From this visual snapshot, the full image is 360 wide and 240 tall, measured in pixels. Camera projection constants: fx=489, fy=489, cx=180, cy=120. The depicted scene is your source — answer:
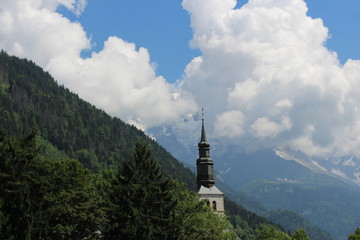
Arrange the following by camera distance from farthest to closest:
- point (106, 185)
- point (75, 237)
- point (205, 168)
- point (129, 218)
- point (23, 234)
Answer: point (205, 168) → point (106, 185) → point (75, 237) → point (129, 218) → point (23, 234)

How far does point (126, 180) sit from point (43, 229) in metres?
11.6

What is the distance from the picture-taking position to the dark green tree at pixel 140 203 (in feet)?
176

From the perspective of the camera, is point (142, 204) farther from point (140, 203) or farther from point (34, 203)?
point (34, 203)

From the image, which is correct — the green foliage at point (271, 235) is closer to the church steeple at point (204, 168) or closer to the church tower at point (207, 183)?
the church tower at point (207, 183)

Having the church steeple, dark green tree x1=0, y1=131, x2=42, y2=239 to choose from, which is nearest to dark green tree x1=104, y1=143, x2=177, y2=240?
dark green tree x1=0, y1=131, x2=42, y2=239

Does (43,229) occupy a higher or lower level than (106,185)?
lower

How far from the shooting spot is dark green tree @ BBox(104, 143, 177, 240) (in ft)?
176

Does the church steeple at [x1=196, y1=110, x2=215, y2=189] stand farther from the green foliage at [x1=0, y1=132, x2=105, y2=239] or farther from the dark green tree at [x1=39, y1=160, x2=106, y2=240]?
the green foliage at [x1=0, y1=132, x2=105, y2=239]

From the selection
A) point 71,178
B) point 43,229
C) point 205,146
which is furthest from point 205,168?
point 43,229

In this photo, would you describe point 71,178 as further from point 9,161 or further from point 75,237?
point 9,161

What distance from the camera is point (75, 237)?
196 feet

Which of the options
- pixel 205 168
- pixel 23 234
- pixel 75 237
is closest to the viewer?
pixel 23 234

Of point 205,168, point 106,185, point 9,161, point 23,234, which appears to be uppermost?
point 205,168

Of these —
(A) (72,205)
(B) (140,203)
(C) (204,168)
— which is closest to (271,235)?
(C) (204,168)
